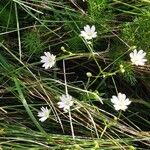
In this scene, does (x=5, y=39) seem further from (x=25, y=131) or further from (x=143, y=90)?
(x=143, y=90)

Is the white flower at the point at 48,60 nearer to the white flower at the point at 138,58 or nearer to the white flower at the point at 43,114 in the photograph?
the white flower at the point at 43,114

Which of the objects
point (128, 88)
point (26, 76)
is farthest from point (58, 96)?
point (128, 88)

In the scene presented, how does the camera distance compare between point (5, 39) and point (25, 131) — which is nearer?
point (25, 131)

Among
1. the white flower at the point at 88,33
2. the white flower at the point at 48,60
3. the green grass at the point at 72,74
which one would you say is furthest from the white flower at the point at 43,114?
the white flower at the point at 88,33

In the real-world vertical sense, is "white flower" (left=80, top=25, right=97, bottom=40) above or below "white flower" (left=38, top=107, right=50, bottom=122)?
above

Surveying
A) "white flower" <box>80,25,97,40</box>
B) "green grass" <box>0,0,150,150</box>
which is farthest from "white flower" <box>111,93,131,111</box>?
"white flower" <box>80,25,97,40</box>

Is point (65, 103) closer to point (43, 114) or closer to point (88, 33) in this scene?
point (43, 114)

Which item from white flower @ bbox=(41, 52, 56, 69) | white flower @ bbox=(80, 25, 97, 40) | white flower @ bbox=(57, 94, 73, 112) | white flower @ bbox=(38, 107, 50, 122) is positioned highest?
white flower @ bbox=(80, 25, 97, 40)

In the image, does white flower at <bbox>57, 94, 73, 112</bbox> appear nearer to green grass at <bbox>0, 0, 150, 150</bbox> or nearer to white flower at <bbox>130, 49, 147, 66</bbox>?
green grass at <bbox>0, 0, 150, 150</bbox>
